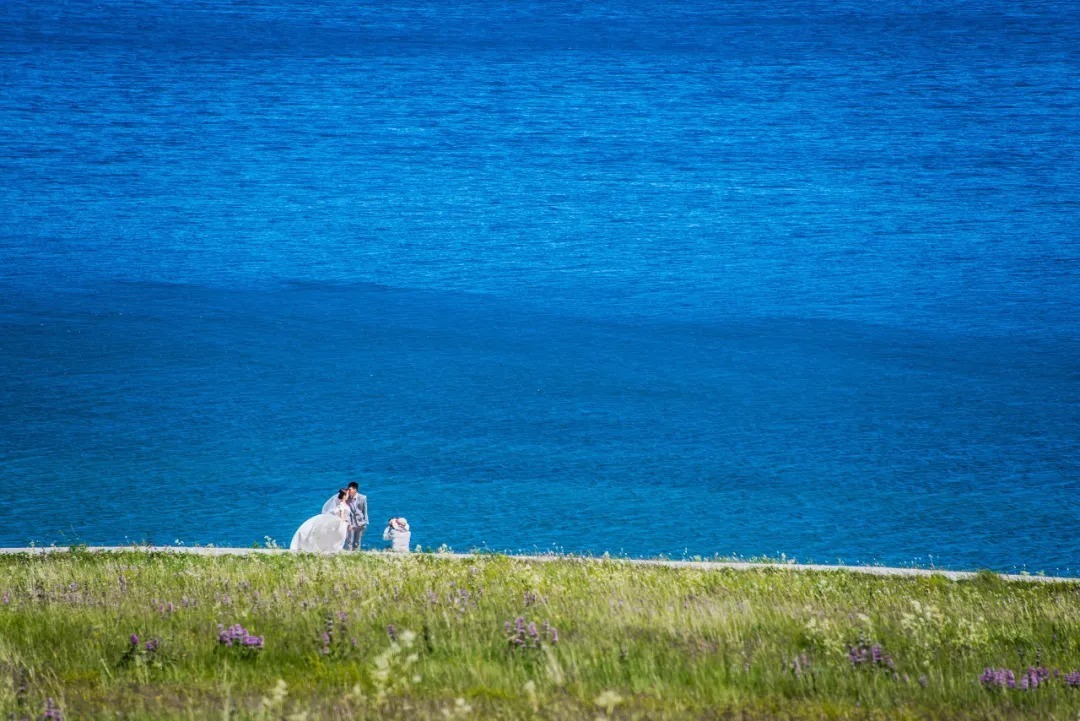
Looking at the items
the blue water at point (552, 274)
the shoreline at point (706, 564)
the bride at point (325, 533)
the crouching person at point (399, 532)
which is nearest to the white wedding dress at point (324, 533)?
the bride at point (325, 533)

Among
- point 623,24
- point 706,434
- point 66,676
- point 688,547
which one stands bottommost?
point 66,676

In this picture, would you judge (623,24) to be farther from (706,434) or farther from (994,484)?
(994,484)

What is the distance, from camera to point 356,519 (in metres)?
15.6

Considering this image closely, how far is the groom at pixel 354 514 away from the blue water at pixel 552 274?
215 inches

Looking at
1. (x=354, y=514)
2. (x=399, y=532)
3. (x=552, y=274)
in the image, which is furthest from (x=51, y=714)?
(x=552, y=274)

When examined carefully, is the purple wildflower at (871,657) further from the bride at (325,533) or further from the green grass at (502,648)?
the bride at (325,533)

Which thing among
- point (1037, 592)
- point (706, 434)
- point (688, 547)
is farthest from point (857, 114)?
point (1037, 592)

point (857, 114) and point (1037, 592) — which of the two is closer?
point (1037, 592)

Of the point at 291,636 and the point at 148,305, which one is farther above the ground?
the point at 148,305

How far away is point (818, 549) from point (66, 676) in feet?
→ 55.3

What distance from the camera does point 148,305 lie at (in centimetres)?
3725

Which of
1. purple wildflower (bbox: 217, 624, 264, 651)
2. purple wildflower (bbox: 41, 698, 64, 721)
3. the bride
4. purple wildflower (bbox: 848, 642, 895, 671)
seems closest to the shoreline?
the bride

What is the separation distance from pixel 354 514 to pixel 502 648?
891cm

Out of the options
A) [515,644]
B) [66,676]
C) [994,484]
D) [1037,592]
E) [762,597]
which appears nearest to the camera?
[66,676]
